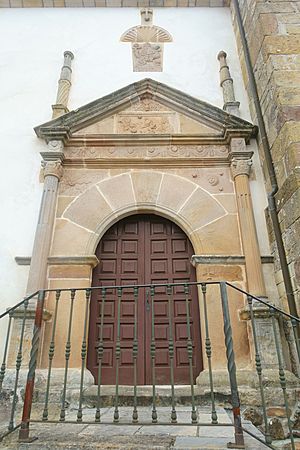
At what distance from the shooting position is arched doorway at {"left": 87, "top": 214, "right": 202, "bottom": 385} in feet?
12.3

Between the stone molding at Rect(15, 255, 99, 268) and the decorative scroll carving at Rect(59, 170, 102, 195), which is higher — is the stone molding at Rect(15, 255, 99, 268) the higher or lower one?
the lower one

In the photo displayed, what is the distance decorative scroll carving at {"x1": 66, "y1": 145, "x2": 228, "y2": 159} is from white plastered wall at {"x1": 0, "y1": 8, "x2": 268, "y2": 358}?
572 mm

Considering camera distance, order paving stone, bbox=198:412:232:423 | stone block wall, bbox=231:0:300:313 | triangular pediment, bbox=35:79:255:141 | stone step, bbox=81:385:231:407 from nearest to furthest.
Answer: paving stone, bbox=198:412:232:423 → stone step, bbox=81:385:231:407 → stone block wall, bbox=231:0:300:313 → triangular pediment, bbox=35:79:255:141

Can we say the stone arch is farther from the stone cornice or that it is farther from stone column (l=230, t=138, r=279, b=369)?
the stone cornice

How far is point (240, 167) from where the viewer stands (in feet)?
14.4

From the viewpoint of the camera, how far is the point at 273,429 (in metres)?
2.77

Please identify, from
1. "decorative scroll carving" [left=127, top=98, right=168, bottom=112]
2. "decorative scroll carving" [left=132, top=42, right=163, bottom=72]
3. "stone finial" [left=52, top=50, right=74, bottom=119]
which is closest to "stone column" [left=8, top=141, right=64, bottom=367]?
"stone finial" [left=52, top=50, right=74, bottom=119]

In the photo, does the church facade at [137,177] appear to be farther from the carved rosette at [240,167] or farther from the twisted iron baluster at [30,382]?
the twisted iron baluster at [30,382]

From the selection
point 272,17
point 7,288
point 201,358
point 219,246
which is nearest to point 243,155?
point 219,246

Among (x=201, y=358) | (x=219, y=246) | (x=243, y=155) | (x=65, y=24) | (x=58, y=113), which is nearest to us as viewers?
(x=201, y=358)

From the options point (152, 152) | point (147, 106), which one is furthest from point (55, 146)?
point (147, 106)

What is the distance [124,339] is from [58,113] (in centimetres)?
306

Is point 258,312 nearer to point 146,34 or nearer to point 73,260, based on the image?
point 73,260

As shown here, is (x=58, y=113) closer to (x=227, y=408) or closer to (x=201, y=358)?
(x=201, y=358)
